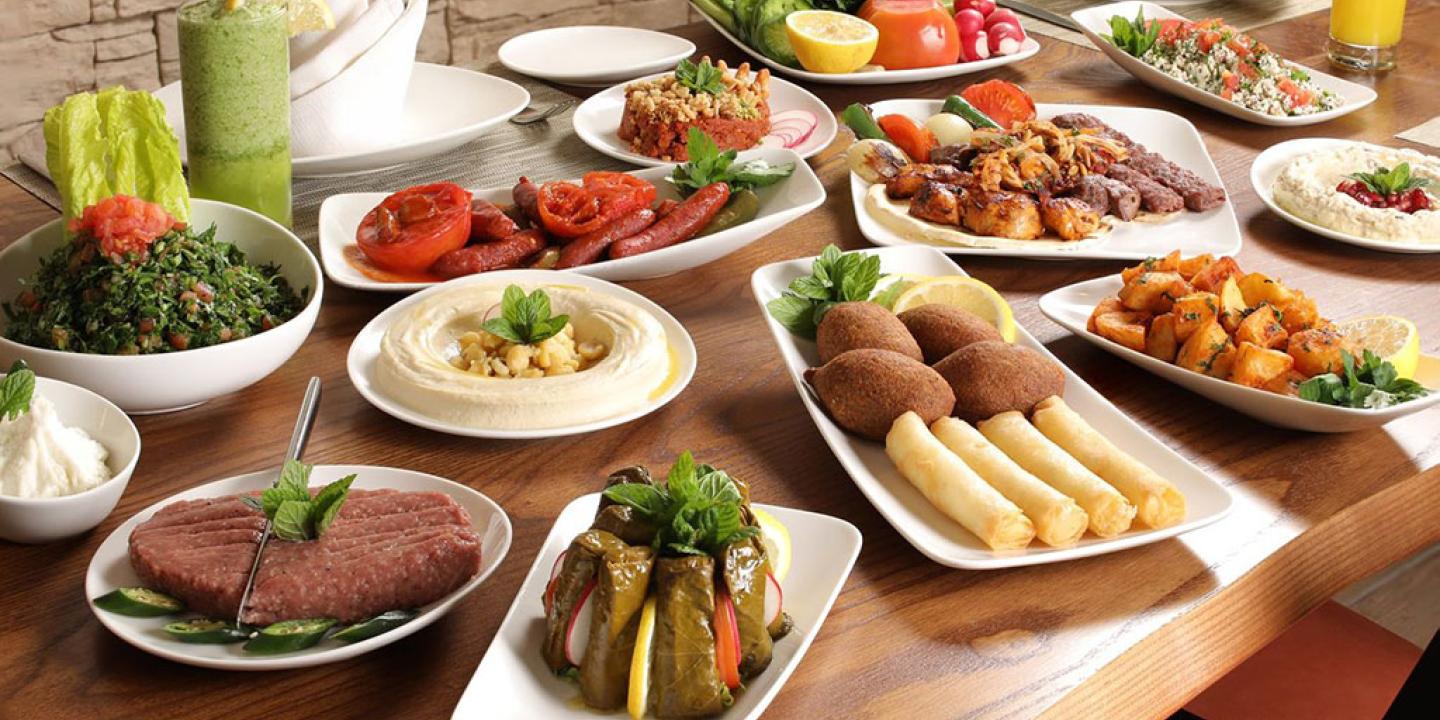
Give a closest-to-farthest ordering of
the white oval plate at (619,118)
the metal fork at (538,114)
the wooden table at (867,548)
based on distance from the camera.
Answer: the wooden table at (867,548)
the white oval plate at (619,118)
the metal fork at (538,114)

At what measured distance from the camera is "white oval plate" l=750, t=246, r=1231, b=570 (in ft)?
4.55

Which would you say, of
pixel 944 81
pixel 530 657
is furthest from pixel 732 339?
pixel 944 81

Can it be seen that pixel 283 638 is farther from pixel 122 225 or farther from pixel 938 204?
pixel 938 204

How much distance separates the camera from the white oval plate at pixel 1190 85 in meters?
2.80

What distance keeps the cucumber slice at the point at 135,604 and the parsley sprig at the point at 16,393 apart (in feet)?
0.86

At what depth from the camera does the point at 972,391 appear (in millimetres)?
1590

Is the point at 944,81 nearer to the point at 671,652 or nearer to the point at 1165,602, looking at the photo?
the point at 1165,602

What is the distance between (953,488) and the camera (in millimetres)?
1437

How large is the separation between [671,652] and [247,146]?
127cm

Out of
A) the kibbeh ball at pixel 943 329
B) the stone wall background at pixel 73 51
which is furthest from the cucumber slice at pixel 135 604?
the stone wall background at pixel 73 51

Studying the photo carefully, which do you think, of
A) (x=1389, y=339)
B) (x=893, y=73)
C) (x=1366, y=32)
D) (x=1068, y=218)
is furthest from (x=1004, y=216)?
(x=1366, y=32)

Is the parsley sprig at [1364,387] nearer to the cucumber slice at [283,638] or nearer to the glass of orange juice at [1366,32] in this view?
the cucumber slice at [283,638]

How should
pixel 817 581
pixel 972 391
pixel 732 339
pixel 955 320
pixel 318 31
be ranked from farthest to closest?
1. pixel 318 31
2. pixel 732 339
3. pixel 955 320
4. pixel 972 391
5. pixel 817 581

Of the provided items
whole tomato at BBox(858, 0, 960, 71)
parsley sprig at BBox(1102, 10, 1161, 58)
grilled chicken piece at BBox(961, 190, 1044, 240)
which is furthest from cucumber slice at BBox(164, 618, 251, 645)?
parsley sprig at BBox(1102, 10, 1161, 58)
